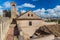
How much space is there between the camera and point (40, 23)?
68.6 ft

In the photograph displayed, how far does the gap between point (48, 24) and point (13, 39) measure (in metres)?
10.5

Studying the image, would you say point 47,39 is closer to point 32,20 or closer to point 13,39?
point 13,39

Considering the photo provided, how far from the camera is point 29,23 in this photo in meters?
20.5

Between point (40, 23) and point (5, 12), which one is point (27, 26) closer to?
point (40, 23)

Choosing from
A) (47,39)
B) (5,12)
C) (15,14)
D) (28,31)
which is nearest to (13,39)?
(47,39)

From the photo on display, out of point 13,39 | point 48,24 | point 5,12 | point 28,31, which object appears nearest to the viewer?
point 13,39

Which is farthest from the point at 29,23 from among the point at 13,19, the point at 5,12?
the point at 5,12

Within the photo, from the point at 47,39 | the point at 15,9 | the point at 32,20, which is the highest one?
the point at 15,9

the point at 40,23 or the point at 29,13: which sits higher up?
the point at 29,13

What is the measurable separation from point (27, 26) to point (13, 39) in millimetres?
8517

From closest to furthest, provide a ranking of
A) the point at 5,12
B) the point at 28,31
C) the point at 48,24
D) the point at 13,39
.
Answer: the point at 13,39, the point at 28,31, the point at 48,24, the point at 5,12

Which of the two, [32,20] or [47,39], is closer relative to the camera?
[47,39]

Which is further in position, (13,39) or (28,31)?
(28,31)

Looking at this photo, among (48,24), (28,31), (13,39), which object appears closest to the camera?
(13,39)
